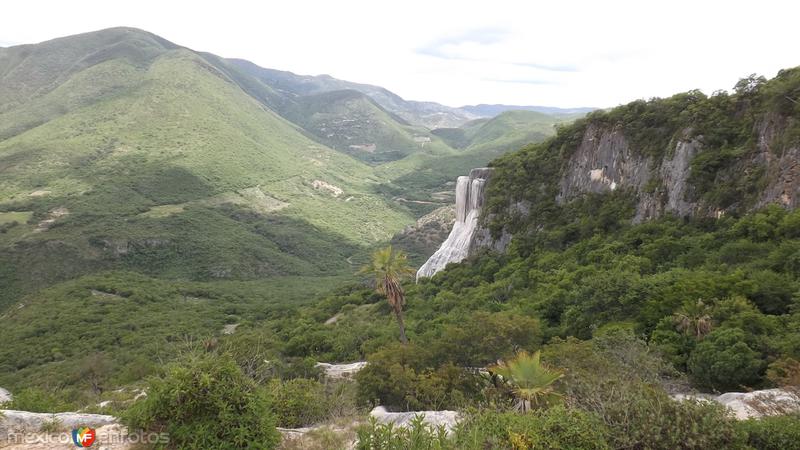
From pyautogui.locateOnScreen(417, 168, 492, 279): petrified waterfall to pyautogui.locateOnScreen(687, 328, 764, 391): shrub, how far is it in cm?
3269

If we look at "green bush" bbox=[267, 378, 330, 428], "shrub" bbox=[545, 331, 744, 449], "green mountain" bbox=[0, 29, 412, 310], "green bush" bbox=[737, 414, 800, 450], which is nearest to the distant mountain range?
"green mountain" bbox=[0, 29, 412, 310]

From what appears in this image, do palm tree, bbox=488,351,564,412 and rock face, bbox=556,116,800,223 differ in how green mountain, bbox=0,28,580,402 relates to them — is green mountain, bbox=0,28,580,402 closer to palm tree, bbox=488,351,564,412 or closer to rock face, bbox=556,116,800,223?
palm tree, bbox=488,351,564,412

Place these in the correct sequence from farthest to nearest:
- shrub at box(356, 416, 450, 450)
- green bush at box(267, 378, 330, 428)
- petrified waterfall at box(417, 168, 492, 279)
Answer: petrified waterfall at box(417, 168, 492, 279), green bush at box(267, 378, 330, 428), shrub at box(356, 416, 450, 450)

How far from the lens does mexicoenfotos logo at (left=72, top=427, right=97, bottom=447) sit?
9.13m

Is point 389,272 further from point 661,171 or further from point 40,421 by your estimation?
point 661,171

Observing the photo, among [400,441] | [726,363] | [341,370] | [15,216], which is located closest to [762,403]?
[726,363]

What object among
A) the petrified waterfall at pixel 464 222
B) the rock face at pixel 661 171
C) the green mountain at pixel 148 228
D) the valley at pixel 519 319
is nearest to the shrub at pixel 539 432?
the valley at pixel 519 319

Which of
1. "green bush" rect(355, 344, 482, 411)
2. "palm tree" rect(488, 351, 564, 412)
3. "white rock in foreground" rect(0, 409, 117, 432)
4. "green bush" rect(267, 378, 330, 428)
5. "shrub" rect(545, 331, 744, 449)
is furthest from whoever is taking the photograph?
"green bush" rect(355, 344, 482, 411)

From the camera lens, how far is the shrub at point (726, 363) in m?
14.9

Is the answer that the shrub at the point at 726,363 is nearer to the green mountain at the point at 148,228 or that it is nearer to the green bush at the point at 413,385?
the green bush at the point at 413,385

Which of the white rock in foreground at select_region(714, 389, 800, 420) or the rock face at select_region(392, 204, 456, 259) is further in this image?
the rock face at select_region(392, 204, 456, 259)

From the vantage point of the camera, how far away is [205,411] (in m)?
8.36

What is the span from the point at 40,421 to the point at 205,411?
16.4 feet

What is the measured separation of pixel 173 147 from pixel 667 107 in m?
161
